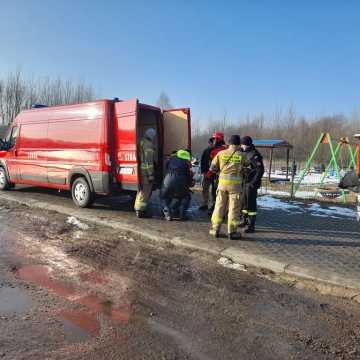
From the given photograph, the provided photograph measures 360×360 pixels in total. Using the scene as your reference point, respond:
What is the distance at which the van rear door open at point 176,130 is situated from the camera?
9039mm

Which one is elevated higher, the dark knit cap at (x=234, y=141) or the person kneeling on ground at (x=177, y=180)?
the dark knit cap at (x=234, y=141)

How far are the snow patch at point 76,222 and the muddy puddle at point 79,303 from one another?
2.39 metres

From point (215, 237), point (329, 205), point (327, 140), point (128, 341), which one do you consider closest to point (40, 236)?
point (215, 237)

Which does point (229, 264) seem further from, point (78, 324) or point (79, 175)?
point (79, 175)

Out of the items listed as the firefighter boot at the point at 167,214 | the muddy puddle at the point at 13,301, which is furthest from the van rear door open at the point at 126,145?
the muddy puddle at the point at 13,301

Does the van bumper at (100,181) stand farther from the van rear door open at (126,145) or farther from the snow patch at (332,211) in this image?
the snow patch at (332,211)

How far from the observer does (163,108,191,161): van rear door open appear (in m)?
9.04

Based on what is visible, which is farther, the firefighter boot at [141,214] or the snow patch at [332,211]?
the snow patch at [332,211]

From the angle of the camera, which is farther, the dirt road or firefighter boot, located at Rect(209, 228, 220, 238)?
firefighter boot, located at Rect(209, 228, 220, 238)

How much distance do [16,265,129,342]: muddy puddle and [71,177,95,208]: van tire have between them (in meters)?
3.98

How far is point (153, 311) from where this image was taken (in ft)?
12.5

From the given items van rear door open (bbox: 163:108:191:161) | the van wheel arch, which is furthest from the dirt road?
van rear door open (bbox: 163:108:191:161)

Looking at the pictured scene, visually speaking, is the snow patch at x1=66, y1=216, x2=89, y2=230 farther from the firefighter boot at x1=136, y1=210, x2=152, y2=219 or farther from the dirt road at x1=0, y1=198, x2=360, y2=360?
the dirt road at x1=0, y1=198, x2=360, y2=360

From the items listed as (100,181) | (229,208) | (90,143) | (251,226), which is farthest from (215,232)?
(90,143)
